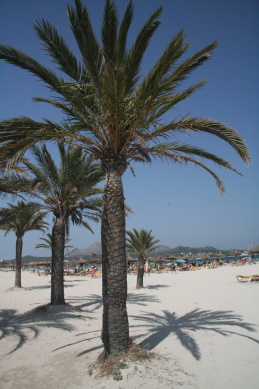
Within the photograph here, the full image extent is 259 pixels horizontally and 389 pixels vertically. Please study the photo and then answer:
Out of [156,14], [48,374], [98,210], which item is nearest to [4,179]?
[98,210]

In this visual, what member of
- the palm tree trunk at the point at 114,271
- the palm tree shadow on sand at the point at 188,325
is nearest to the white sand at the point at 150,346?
the palm tree shadow on sand at the point at 188,325

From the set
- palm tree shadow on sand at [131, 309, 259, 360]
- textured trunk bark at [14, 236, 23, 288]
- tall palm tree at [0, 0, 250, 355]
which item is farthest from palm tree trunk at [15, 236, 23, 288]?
tall palm tree at [0, 0, 250, 355]

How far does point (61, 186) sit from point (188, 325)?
6698 mm

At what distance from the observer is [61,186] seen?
10188 mm

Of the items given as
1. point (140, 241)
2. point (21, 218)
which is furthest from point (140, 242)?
point (21, 218)

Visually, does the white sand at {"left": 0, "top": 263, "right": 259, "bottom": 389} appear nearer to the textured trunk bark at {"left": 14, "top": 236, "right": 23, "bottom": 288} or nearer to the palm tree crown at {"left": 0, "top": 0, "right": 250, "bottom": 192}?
the palm tree crown at {"left": 0, "top": 0, "right": 250, "bottom": 192}

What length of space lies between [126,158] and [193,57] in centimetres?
231

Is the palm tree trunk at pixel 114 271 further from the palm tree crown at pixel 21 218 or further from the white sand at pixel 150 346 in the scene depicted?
the palm tree crown at pixel 21 218

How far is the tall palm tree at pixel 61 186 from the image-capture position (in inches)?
388

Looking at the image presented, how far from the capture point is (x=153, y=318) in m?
8.25

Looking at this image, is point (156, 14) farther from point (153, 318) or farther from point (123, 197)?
point (153, 318)

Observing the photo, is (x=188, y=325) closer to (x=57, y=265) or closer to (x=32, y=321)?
(x=32, y=321)

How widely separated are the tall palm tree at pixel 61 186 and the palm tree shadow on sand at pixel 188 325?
3.83 meters

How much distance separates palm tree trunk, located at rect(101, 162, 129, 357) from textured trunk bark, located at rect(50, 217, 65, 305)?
19.1 ft
